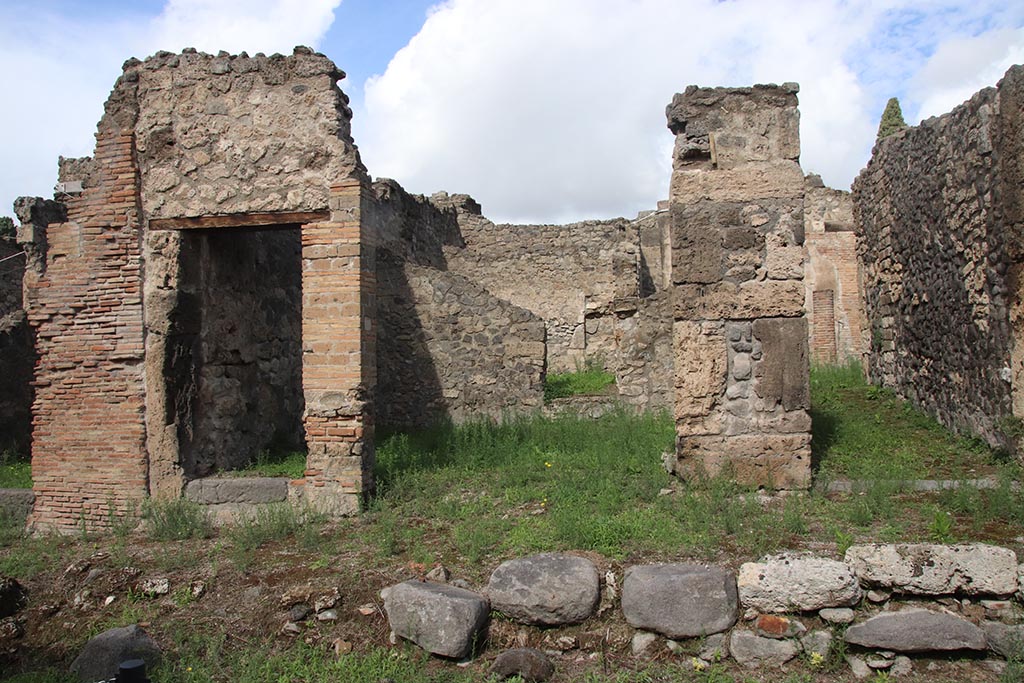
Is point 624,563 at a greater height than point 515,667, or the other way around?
point 624,563

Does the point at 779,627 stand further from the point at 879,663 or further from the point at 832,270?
the point at 832,270

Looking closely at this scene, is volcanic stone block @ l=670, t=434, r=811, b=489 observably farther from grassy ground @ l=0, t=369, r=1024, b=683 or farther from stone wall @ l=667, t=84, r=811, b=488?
grassy ground @ l=0, t=369, r=1024, b=683

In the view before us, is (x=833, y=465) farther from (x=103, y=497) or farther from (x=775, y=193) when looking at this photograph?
(x=103, y=497)

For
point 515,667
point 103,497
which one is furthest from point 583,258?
point 515,667

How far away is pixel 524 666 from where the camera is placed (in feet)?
15.3

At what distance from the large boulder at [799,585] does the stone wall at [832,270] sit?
12560 millimetres

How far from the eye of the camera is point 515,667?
466 cm

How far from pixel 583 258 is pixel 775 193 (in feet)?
Result: 40.0

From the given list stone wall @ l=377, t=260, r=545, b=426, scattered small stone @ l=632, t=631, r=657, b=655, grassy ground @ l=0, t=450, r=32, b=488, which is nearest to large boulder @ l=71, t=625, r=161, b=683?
scattered small stone @ l=632, t=631, r=657, b=655

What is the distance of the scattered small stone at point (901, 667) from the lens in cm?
447

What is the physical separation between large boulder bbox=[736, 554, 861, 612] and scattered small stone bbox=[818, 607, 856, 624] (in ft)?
0.10

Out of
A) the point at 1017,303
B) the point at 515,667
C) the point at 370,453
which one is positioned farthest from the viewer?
the point at 370,453

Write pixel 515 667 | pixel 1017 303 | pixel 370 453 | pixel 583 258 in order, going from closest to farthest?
pixel 515 667, pixel 1017 303, pixel 370 453, pixel 583 258

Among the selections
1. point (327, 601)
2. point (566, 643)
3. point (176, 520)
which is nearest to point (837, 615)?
point (566, 643)
